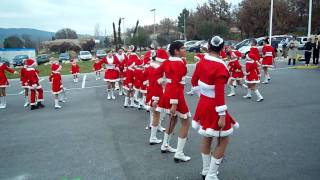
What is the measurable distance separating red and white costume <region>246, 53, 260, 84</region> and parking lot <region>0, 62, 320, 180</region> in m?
0.73

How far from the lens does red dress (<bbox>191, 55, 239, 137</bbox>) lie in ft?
13.8

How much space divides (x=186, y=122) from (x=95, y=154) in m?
1.92

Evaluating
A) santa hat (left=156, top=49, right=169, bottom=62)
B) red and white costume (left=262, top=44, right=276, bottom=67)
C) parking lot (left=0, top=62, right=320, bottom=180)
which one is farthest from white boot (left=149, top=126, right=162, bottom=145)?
red and white costume (left=262, top=44, right=276, bottom=67)

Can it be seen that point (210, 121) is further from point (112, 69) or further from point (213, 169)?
point (112, 69)

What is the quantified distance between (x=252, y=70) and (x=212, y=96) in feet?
21.3

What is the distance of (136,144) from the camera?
6.54m

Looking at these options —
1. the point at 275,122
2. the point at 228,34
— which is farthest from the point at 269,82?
the point at 228,34

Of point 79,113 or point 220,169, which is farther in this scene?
point 79,113

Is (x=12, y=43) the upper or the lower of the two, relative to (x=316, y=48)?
upper

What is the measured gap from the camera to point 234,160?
5387 mm

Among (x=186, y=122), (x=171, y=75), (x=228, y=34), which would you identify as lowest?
(x=186, y=122)

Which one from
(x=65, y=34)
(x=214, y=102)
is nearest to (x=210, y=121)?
(x=214, y=102)

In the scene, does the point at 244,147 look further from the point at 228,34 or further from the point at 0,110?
the point at 228,34

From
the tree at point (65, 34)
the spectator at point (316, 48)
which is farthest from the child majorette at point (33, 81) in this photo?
the tree at point (65, 34)
